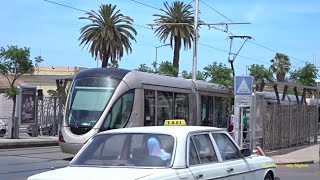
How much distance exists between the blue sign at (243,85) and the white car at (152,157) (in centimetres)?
1020

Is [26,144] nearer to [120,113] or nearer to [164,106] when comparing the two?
[164,106]

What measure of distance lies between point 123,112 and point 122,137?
10.3 m

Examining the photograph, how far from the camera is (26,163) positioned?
1585cm

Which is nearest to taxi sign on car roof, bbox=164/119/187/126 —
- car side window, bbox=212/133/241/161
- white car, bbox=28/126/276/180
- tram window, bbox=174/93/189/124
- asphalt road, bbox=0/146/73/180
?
car side window, bbox=212/133/241/161

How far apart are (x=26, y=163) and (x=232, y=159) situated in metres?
10.0

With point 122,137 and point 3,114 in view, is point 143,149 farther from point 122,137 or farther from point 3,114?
point 3,114

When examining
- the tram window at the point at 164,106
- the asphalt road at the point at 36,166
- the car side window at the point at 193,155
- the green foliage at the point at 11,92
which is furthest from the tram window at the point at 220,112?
the car side window at the point at 193,155

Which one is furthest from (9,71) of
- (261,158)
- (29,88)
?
(261,158)

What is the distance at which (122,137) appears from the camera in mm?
6621

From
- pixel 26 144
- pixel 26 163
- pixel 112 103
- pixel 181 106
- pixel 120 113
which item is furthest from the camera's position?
pixel 26 144

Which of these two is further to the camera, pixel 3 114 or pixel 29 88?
pixel 3 114

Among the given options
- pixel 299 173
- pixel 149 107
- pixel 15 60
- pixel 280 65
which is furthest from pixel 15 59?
pixel 280 65

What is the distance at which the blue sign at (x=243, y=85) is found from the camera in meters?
17.3

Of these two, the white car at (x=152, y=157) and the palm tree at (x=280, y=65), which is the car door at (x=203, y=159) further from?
the palm tree at (x=280, y=65)
